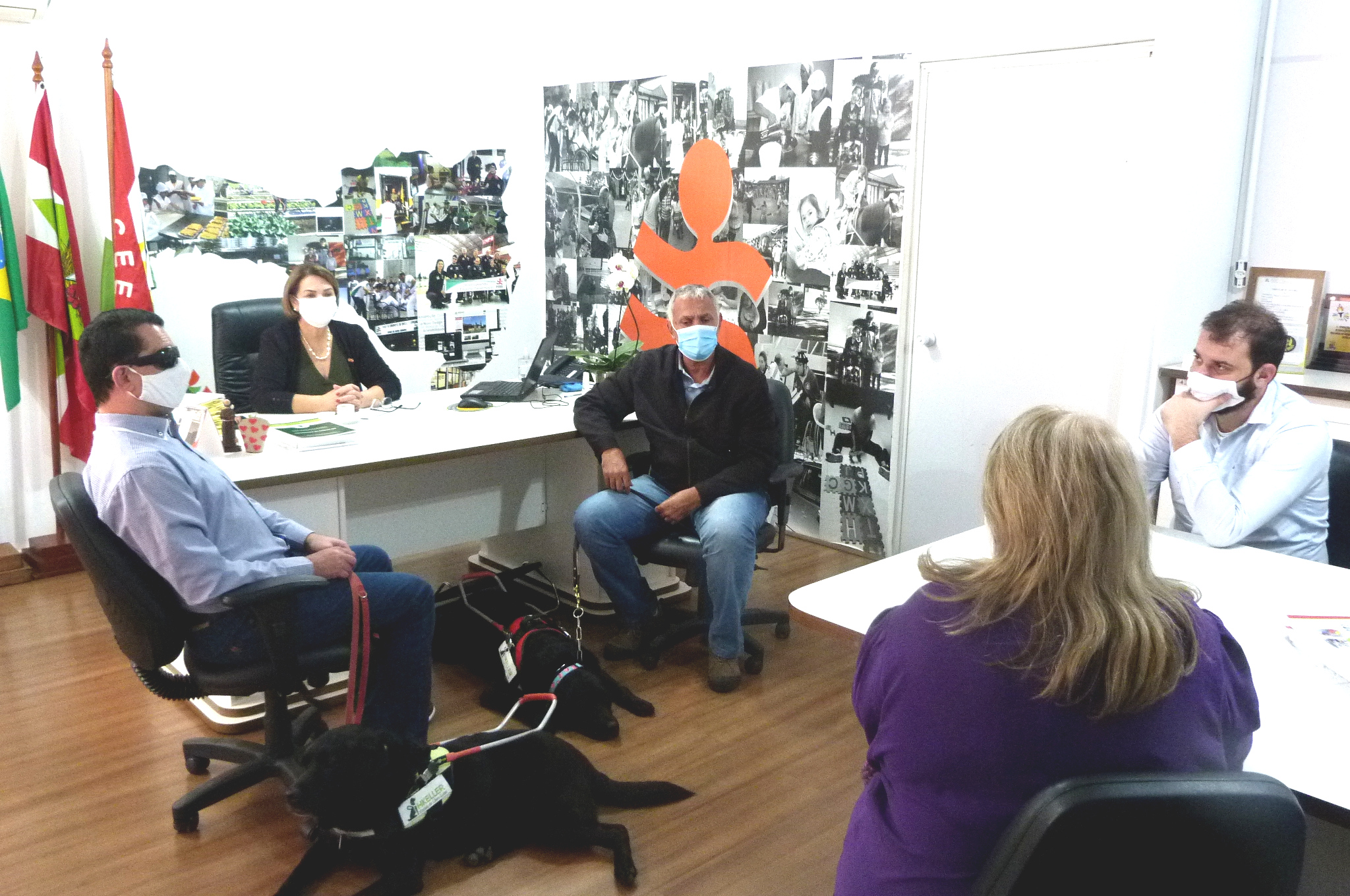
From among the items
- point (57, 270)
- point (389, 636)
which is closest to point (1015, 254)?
point (389, 636)

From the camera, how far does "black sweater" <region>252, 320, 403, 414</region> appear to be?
364cm

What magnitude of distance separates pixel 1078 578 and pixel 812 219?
330cm

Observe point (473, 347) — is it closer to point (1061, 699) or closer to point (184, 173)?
point (184, 173)

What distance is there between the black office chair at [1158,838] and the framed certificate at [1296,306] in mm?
2768

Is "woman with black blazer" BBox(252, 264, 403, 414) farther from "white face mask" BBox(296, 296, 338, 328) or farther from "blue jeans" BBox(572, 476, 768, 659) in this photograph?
"blue jeans" BBox(572, 476, 768, 659)

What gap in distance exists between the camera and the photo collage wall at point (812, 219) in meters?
4.15

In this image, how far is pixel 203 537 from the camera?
7.18 feet

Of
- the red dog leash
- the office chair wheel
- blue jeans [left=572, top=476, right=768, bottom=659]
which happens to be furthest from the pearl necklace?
the office chair wheel

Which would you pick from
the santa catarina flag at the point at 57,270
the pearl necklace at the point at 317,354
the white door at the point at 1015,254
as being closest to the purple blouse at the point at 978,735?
the white door at the point at 1015,254

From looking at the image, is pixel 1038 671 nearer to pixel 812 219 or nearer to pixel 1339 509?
pixel 1339 509

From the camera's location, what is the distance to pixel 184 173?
4.38m

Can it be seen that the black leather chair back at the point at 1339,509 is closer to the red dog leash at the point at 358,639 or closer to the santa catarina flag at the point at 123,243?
the red dog leash at the point at 358,639

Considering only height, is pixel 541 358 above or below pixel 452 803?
above

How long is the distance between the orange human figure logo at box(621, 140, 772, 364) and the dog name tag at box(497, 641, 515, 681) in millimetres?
1940
